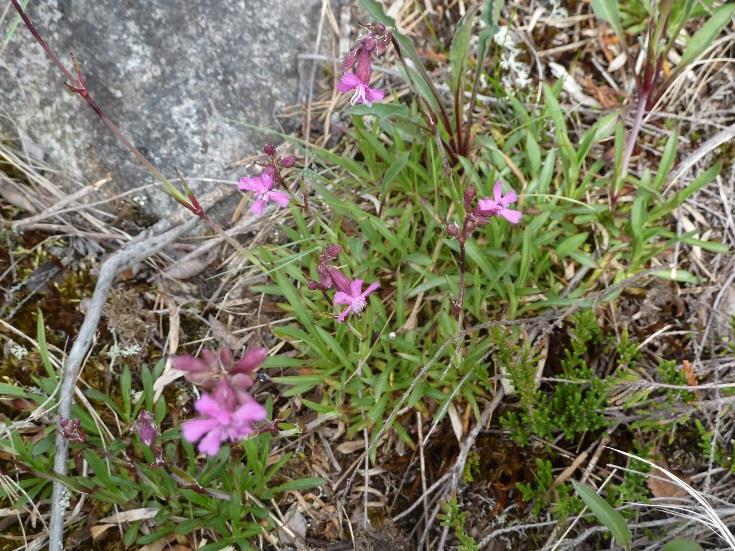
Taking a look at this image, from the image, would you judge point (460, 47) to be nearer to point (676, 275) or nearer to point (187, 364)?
point (676, 275)

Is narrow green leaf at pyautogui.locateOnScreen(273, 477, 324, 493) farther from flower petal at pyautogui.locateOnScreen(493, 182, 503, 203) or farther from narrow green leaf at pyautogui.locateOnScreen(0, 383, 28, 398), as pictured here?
flower petal at pyautogui.locateOnScreen(493, 182, 503, 203)

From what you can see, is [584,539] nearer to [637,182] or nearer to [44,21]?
[637,182]

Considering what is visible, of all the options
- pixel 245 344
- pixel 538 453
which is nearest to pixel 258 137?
pixel 245 344

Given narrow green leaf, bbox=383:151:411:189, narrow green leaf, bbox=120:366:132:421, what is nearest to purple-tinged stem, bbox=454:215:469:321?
narrow green leaf, bbox=383:151:411:189

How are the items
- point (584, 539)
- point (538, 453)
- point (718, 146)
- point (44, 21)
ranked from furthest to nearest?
point (718, 146)
point (44, 21)
point (538, 453)
point (584, 539)

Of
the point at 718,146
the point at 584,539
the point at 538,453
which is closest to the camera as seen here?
the point at 584,539
